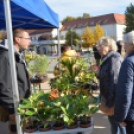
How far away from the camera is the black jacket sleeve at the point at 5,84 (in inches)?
56.0

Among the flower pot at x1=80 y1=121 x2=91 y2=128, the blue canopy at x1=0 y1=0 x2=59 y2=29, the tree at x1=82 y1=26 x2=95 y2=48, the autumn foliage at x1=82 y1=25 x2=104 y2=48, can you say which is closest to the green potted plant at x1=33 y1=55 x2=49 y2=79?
the blue canopy at x1=0 y1=0 x2=59 y2=29

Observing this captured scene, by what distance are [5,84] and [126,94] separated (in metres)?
1.05

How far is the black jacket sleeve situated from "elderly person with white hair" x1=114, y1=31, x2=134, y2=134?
964 millimetres

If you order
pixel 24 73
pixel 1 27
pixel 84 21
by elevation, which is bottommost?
pixel 24 73

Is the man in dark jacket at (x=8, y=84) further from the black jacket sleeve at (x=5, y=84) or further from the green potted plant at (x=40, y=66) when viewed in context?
the green potted plant at (x=40, y=66)

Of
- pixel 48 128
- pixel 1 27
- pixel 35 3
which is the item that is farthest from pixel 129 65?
pixel 1 27

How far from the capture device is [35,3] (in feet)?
6.09

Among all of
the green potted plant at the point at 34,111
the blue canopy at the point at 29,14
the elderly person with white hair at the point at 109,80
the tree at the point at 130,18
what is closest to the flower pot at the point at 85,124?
the green potted plant at the point at 34,111

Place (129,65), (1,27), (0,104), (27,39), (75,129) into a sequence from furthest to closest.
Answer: (1,27) < (27,39) < (0,104) < (129,65) < (75,129)

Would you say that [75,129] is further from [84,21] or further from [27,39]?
[84,21]

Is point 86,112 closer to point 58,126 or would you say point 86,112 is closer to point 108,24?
point 58,126

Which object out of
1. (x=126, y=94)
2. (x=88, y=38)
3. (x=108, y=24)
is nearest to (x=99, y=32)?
(x=88, y=38)

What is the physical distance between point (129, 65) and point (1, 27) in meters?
3.21

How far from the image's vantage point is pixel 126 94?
132 centimetres
